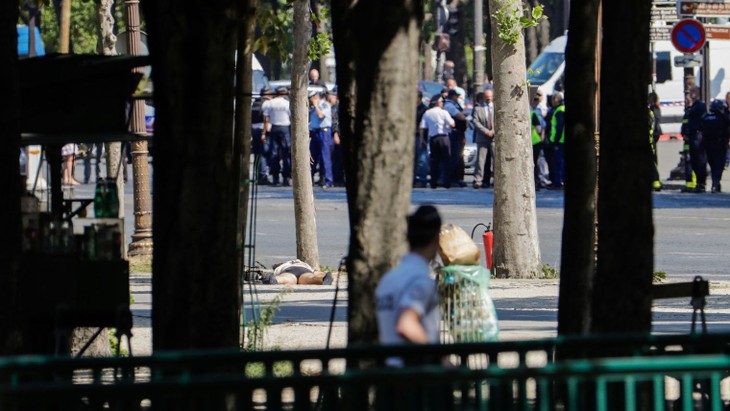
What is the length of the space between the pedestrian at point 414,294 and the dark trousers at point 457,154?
86.4ft

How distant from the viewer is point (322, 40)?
19.4 meters

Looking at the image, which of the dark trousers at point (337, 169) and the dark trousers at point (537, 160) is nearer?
the dark trousers at point (537, 160)

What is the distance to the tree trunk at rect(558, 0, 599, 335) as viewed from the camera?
9.60 meters

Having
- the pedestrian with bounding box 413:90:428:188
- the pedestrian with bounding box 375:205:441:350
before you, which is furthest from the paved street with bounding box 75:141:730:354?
the pedestrian with bounding box 375:205:441:350

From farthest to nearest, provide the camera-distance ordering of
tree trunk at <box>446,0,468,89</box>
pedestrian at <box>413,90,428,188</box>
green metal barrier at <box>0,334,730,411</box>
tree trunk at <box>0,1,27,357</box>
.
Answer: tree trunk at <box>446,0,468,89</box> < pedestrian at <box>413,90,428,188</box> < tree trunk at <box>0,1,27,357</box> < green metal barrier at <box>0,334,730,411</box>

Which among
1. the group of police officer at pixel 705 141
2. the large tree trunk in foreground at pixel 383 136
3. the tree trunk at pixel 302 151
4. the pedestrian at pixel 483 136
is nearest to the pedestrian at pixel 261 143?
the pedestrian at pixel 483 136

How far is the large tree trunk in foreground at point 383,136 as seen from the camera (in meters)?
8.31

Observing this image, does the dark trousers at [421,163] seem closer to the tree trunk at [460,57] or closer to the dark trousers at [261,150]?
the dark trousers at [261,150]

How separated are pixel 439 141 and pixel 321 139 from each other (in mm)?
2560

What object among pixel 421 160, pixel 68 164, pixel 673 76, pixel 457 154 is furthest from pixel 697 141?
pixel 673 76

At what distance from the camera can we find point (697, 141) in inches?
1251

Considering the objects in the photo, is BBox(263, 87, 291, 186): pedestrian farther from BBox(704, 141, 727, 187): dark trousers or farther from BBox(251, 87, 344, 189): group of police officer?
BBox(704, 141, 727, 187): dark trousers

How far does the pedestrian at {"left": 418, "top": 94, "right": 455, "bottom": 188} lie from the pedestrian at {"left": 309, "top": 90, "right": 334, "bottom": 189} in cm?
201

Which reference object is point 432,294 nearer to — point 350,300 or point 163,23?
point 350,300
